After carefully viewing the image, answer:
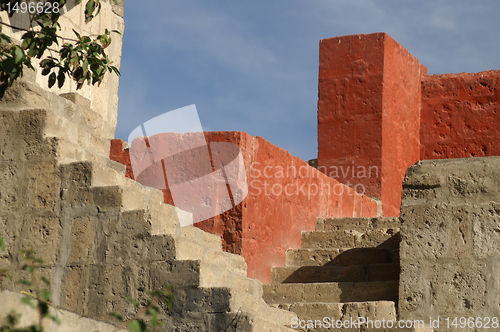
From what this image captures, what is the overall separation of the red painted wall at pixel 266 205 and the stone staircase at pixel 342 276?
0.52 ft

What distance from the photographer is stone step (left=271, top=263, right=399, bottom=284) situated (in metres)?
5.93

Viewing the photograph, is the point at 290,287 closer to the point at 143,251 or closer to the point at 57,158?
the point at 143,251

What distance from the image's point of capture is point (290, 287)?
594 centimetres

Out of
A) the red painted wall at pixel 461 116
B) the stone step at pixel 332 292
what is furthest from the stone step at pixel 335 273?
the red painted wall at pixel 461 116

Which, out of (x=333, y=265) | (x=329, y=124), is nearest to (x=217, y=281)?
(x=333, y=265)

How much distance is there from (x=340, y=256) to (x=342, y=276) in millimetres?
450

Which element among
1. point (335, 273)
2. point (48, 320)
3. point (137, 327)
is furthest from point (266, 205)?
point (137, 327)

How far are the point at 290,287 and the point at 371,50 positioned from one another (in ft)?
14.5

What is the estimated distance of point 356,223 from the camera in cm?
717

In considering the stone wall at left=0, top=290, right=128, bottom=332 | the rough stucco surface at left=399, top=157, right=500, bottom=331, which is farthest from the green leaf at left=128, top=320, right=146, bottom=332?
the rough stucco surface at left=399, top=157, right=500, bottom=331

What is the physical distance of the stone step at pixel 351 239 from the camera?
6.66 meters

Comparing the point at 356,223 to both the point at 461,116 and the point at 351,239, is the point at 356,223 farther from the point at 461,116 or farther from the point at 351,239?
the point at 461,116

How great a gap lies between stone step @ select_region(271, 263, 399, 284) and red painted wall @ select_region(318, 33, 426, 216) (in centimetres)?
296

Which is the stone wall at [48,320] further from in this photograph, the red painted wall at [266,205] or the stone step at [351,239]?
the stone step at [351,239]
